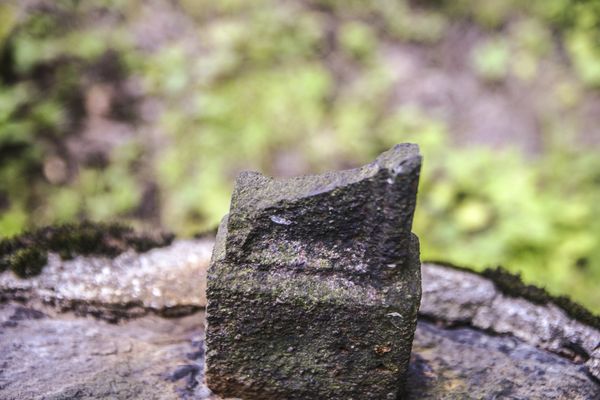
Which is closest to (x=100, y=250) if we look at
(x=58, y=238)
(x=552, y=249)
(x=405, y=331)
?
(x=58, y=238)

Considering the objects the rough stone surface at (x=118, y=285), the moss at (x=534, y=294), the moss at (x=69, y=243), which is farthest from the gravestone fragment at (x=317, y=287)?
the moss at (x=69, y=243)

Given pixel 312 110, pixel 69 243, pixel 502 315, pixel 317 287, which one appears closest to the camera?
pixel 317 287

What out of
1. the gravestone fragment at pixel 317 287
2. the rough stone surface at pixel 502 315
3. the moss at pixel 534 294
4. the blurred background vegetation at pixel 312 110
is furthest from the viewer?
the blurred background vegetation at pixel 312 110

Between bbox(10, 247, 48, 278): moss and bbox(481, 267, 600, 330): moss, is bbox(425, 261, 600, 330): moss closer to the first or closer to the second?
bbox(481, 267, 600, 330): moss

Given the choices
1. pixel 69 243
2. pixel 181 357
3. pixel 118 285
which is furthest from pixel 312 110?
pixel 181 357

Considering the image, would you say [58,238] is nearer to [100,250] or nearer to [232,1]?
[100,250]

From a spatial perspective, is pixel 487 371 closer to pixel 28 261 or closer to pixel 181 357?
pixel 181 357

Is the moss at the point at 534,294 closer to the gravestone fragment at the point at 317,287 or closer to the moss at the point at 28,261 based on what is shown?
the gravestone fragment at the point at 317,287
